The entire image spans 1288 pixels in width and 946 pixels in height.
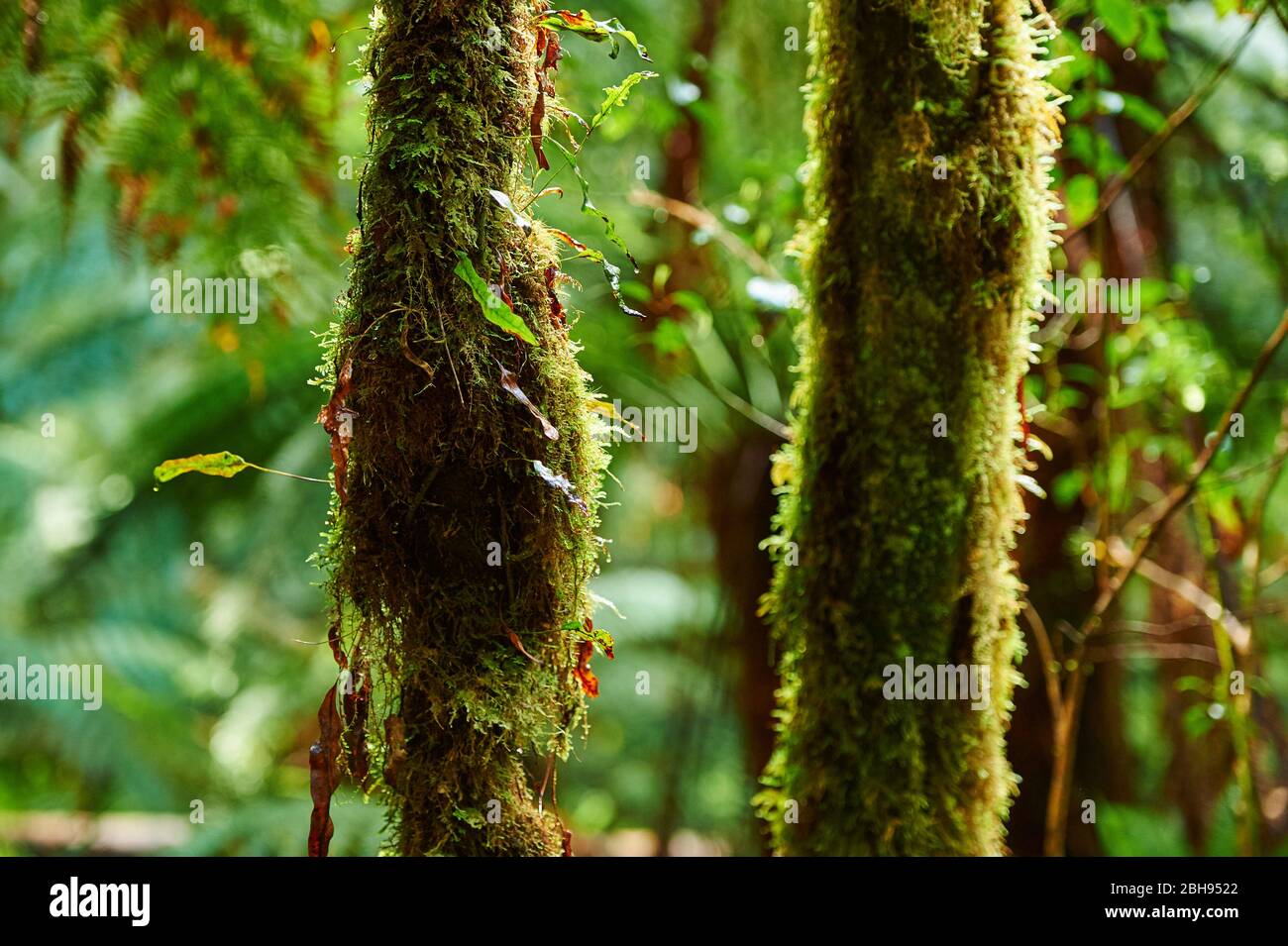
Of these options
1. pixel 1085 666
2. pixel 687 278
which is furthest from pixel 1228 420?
pixel 687 278

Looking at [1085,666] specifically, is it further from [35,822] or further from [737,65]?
[35,822]

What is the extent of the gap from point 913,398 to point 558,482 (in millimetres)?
587

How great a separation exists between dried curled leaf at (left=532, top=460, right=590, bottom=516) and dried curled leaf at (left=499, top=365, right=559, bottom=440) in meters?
0.04

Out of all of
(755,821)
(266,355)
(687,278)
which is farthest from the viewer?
(687,278)

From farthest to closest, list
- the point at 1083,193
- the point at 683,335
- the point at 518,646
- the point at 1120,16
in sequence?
the point at 1083,193 < the point at 683,335 < the point at 1120,16 < the point at 518,646

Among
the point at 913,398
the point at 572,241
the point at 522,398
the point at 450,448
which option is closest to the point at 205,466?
the point at 450,448

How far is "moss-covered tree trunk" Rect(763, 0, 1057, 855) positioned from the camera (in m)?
1.33

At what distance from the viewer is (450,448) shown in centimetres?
112

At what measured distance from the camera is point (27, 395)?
6.75 meters

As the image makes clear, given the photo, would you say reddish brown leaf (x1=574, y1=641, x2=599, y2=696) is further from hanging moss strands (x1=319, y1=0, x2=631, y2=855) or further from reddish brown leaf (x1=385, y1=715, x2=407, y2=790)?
reddish brown leaf (x1=385, y1=715, x2=407, y2=790)

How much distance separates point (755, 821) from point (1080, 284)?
181 centimetres

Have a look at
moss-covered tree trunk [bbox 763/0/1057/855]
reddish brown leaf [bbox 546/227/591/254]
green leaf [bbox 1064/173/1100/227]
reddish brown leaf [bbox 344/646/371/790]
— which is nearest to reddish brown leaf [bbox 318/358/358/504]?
reddish brown leaf [bbox 344/646/371/790]

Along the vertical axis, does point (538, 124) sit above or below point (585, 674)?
above

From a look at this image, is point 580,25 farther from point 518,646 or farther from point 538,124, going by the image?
point 518,646
